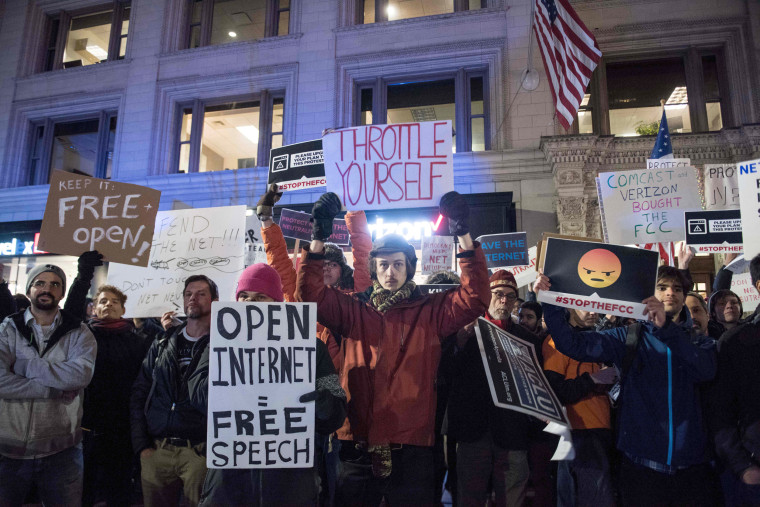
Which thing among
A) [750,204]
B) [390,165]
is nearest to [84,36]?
[390,165]

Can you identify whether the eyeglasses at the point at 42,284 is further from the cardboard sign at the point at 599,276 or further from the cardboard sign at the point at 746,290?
the cardboard sign at the point at 746,290

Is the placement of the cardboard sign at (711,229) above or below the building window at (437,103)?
below

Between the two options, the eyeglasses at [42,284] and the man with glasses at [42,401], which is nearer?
the man with glasses at [42,401]

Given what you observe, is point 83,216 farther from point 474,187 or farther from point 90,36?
point 90,36

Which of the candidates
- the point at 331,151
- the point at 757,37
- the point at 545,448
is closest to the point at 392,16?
the point at 757,37

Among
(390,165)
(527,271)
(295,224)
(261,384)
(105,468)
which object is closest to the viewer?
(261,384)

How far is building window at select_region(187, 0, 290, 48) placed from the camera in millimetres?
12977

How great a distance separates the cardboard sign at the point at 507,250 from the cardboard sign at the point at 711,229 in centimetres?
230

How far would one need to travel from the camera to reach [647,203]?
5.16m

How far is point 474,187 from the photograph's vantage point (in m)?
10.8

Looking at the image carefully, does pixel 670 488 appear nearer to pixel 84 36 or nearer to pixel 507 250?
pixel 507 250

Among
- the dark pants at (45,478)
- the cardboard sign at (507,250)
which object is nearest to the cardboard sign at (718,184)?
the cardboard sign at (507,250)

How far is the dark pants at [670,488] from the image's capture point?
2803 millimetres

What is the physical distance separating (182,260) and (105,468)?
1879 mm
